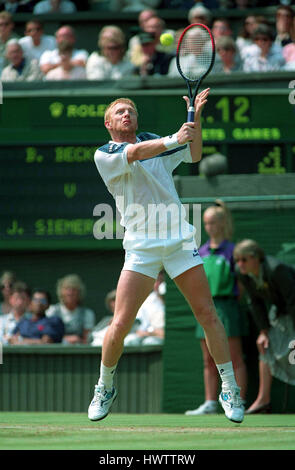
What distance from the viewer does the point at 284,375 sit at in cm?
841

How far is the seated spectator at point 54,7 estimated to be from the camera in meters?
13.0

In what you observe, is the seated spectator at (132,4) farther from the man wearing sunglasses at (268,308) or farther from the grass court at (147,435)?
the grass court at (147,435)

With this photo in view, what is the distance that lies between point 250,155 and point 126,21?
3068 millimetres

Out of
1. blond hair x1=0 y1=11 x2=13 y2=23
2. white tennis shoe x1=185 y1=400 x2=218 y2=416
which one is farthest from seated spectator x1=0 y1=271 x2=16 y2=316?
blond hair x1=0 y1=11 x2=13 y2=23

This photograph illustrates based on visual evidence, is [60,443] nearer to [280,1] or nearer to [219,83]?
[219,83]

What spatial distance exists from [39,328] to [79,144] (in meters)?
2.07

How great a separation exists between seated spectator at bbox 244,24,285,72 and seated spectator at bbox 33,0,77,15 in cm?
303

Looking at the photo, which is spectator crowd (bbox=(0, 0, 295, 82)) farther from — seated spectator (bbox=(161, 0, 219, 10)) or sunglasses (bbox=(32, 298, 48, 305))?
sunglasses (bbox=(32, 298, 48, 305))

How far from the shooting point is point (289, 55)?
11.0 meters

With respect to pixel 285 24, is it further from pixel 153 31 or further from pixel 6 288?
pixel 6 288

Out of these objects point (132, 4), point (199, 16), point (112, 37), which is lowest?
point (112, 37)

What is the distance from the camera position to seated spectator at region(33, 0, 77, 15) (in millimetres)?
12977

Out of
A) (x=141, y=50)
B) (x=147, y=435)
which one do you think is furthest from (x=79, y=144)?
(x=147, y=435)

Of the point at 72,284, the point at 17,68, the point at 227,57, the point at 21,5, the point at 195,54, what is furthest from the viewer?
the point at 21,5
